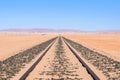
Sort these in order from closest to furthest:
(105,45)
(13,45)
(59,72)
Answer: (59,72) → (13,45) → (105,45)

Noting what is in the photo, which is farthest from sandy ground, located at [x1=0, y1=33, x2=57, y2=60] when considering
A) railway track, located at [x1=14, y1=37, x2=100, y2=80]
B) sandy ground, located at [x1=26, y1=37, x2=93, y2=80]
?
sandy ground, located at [x1=26, y1=37, x2=93, y2=80]

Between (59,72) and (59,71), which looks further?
(59,71)

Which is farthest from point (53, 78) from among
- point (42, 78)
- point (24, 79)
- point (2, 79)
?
point (2, 79)

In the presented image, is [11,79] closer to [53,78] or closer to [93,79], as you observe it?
[53,78]

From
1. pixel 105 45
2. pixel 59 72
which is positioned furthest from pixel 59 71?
pixel 105 45

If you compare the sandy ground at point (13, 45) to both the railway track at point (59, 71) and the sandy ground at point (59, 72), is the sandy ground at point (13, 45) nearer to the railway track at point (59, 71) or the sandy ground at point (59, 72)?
the railway track at point (59, 71)

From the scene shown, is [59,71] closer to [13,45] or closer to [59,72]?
[59,72]

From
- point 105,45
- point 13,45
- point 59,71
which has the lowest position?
point 13,45

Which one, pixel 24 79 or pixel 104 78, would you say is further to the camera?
pixel 104 78

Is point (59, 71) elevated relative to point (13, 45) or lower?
elevated

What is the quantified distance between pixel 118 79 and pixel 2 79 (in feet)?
13.1

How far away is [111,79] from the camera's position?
33.5 ft

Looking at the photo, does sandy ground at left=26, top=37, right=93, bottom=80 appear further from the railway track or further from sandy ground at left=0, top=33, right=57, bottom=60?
sandy ground at left=0, top=33, right=57, bottom=60

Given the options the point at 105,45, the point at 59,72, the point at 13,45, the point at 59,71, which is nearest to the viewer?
the point at 59,72
